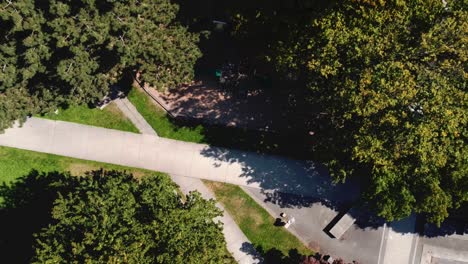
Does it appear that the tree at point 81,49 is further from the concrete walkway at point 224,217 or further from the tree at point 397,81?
the tree at point 397,81

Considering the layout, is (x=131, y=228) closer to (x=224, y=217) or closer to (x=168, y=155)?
(x=168, y=155)

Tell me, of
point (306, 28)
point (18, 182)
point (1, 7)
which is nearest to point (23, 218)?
point (18, 182)

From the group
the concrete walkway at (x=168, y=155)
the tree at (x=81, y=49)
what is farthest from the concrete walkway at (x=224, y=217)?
the tree at (x=81, y=49)

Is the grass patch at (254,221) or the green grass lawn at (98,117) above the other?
the green grass lawn at (98,117)

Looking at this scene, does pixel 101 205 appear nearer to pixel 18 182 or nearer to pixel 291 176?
pixel 18 182

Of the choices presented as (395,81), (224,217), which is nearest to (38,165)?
(224,217)

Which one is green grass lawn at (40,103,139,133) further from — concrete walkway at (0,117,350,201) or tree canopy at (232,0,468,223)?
tree canopy at (232,0,468,223)
